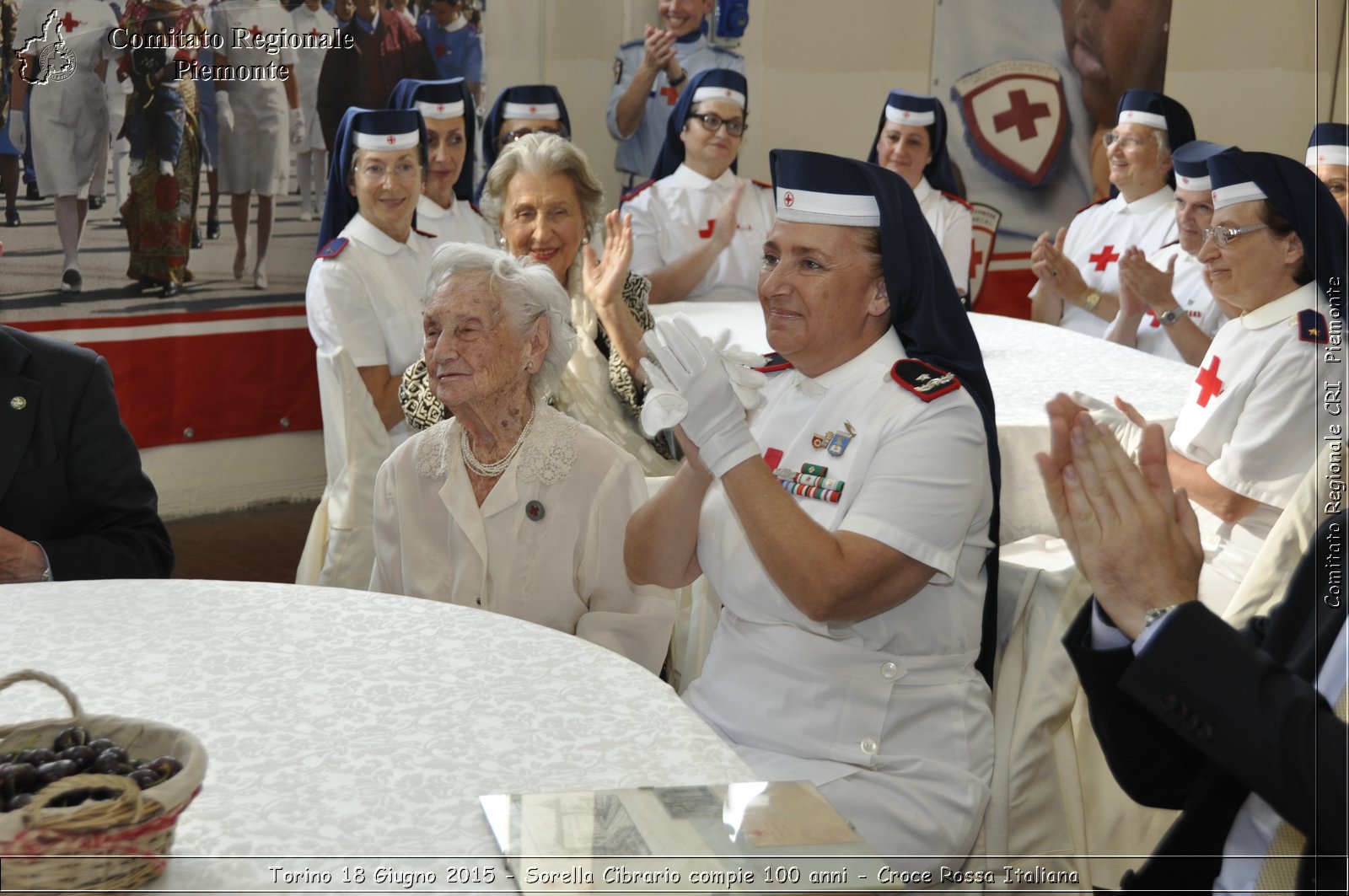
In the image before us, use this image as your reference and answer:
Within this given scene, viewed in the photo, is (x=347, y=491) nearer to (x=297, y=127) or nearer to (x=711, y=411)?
(x=711, y=411)

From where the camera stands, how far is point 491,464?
269 centimetres

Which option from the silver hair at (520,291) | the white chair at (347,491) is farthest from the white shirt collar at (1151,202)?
the silver hair at (520,291)

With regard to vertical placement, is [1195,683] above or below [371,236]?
below

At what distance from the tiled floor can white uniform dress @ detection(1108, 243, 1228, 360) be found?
3568 mm

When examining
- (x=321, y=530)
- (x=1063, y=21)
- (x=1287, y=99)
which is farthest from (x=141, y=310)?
(x=1287, y=99)

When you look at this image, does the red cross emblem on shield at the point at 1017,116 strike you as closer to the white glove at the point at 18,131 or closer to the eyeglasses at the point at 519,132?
the eyeglasses at the point at 519,132

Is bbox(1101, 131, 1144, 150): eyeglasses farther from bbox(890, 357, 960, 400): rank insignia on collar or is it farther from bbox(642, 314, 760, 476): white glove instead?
bbox(642, 314, 760, 476): white glove

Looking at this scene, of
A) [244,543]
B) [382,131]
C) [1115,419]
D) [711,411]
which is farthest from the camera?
[244,543]

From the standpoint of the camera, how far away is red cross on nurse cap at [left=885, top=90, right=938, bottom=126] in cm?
611

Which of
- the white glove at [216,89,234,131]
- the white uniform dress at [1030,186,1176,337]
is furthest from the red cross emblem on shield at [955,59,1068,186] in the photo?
the white glove at [216,89,234,131]

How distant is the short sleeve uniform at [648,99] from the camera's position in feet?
22.6

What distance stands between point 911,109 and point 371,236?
2.93m

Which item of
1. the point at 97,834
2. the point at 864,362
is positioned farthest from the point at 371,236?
the point at 97,834

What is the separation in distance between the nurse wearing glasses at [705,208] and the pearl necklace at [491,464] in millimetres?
3025
